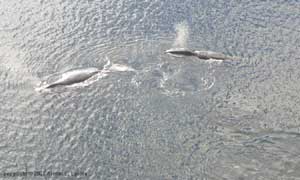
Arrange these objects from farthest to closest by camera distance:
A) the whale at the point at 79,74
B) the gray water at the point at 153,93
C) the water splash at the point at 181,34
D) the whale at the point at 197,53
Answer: the water splash at the point at 181,34 → the whale at the point at 197,53 → the whale at the point at 79,74 → the gray water at the point at 153,93

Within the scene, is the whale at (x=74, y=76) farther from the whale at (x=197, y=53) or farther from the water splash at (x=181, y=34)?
the water splash at (x=181, y=34)

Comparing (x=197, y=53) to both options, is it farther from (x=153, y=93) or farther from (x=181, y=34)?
(x=153, y=93)

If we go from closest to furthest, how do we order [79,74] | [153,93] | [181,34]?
[153,93], [79,74], [181,34]

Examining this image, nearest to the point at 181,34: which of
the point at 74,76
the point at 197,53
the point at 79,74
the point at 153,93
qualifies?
the point at 197,53

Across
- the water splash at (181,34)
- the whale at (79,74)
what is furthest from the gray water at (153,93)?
the whale at (79,74)

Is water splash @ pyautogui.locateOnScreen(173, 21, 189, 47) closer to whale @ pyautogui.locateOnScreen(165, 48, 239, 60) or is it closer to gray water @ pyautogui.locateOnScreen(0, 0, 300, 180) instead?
gray water @ pyautogui.locateOnScreen(0, 0, 300, 180)

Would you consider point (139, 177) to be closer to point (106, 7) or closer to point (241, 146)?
point (241, 146)

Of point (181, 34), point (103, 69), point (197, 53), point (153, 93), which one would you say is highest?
point (181, 34)
